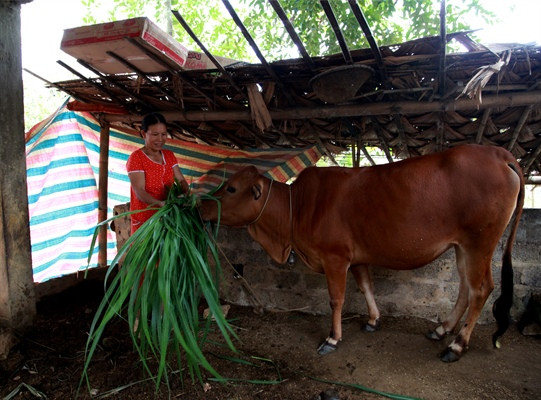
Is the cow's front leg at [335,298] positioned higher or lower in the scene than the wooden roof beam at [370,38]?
lower

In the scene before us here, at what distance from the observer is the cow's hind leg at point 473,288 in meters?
2.86

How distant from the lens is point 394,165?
10.2 feet

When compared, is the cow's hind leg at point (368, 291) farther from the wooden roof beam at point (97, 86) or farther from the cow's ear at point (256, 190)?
the wooden roof beam at point (97, 86)

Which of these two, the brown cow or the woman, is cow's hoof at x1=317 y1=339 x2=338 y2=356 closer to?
the brown cow

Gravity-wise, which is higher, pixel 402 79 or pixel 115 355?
pixel 402 79

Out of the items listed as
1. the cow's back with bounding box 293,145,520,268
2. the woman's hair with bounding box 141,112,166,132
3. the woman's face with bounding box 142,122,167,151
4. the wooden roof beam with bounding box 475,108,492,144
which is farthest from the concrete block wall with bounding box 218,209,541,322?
the woman's hair with bounding box 141,112,166,132

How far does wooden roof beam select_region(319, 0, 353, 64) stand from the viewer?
221cm

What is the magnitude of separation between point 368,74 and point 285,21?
712 mm

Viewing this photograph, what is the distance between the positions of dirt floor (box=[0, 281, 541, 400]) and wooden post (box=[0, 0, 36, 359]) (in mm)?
229

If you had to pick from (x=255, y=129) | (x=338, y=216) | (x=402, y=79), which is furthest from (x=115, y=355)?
(x=402, y=79)

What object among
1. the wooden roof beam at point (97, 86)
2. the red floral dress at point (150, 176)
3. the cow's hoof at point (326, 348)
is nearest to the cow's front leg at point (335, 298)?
the cow's hoof at point (326, 348)

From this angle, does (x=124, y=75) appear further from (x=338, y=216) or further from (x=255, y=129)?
(x=338, y=216)

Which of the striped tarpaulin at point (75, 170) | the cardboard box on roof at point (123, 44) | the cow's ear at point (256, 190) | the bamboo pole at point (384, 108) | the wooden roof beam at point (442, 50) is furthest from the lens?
the striped tarpaulin at point (75, 170)

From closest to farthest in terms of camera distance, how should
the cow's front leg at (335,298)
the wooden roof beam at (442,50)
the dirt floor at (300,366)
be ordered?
the wooden roof beam at (442,50) < the dirt floor at (300,366) < the cow's front leg at (335,298)
